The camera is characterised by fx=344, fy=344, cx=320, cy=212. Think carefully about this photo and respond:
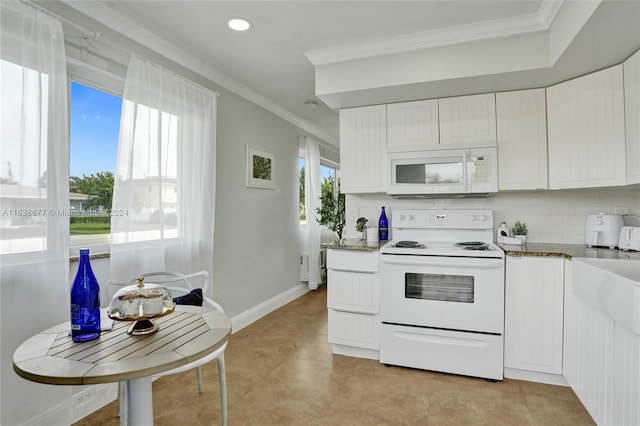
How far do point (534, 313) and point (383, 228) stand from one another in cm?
136

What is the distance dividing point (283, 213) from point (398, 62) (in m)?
2.43

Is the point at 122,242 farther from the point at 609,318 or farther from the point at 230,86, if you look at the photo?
the point at 609,318

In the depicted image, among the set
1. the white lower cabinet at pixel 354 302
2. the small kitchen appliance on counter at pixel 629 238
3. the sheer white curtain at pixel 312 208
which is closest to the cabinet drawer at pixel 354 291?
the white lower cabinet at pixel 354 302

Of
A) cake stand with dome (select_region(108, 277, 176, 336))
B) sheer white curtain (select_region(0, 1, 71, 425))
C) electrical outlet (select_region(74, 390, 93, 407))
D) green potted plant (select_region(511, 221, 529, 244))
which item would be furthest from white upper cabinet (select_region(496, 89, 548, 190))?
electrical outlet (select_region(74, 390, 93, 407))

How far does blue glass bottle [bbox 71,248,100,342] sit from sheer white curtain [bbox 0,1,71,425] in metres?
0.73

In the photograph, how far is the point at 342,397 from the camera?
7.37 feet

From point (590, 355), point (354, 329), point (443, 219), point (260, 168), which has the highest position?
point (260, 168)

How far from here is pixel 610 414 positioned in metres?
1.68

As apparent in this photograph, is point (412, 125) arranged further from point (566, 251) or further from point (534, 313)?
point (534, 313)

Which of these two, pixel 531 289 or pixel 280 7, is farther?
pixel 531 289

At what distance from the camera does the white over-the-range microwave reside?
2.74m

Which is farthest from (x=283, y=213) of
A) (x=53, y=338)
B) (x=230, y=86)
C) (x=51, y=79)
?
(x=53, y=338)

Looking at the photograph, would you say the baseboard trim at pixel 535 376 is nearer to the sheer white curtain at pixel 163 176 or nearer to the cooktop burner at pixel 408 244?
the cooktop burner at pixel 408 244

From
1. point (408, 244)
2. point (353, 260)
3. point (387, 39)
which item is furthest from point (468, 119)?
point (353, 260)
